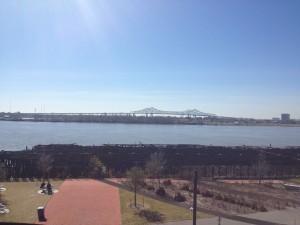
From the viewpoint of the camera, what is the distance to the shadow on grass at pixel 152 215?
16453mm

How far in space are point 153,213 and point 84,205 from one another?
11.6 ft

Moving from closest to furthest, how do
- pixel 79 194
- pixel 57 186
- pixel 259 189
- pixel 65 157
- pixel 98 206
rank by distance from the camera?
pixel 98 206 < pixel 79 194 < pixel 57 186 < pixel 259 189 < pixel 65 157

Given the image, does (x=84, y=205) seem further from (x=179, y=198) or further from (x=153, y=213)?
(x=179, y=198)

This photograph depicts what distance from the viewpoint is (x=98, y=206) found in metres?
18.4

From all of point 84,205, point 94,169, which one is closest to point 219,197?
point 84,205

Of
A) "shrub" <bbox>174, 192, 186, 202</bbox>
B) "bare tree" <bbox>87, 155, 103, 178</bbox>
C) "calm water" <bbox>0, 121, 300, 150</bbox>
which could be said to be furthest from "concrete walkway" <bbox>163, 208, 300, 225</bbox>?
"calm water" <bbox>0, 121, 300, 150</bbox>

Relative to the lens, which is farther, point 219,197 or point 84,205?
point 219,197

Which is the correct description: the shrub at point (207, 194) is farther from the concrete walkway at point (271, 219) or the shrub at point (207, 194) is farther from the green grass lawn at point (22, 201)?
the green grass lawn at point (22, 201)

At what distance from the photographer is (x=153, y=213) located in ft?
57.3

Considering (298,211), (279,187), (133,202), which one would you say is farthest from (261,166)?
(133,202)

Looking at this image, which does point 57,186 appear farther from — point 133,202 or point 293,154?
point 293,154

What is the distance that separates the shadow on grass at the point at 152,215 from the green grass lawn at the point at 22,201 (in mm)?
4774

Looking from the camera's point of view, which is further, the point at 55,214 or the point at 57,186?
the point at 57,186

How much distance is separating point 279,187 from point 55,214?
1617 cm
